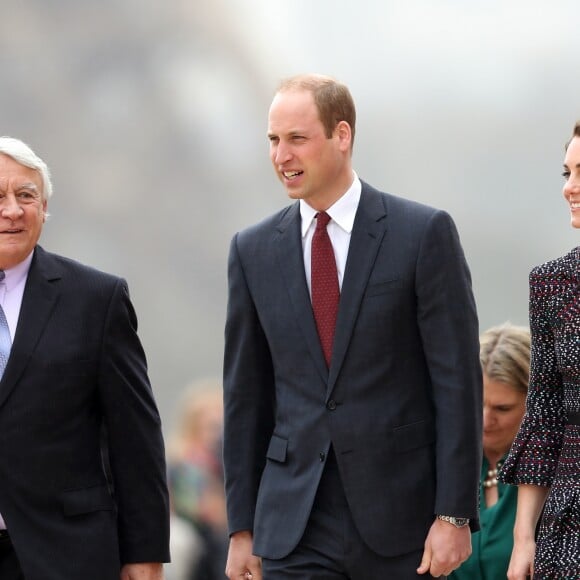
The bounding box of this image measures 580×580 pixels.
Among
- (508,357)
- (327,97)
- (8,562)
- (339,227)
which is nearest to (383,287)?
(339,227)

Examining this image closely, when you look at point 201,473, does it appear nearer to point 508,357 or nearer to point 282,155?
point 508,357

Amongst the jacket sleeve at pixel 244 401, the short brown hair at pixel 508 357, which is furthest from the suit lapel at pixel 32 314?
the short brown hair at pixel 508 357

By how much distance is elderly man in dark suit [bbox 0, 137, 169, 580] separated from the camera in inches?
158

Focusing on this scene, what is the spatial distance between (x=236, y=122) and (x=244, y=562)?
3.23 meters

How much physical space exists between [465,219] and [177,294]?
1.32m

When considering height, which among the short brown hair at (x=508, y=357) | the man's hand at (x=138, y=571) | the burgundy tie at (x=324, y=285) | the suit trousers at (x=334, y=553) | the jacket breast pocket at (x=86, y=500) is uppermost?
the burgundy tie at (x=324, y=285)

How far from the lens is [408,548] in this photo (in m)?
4.06

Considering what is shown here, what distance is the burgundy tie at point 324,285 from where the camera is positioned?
4.18 metres

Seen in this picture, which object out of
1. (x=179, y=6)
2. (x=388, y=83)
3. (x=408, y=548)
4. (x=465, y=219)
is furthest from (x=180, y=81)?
(x=408, y=548)

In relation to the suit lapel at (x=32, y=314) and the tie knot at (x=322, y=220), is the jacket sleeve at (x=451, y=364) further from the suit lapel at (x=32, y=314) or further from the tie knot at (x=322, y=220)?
the suit lapel at (x=32, y=314)

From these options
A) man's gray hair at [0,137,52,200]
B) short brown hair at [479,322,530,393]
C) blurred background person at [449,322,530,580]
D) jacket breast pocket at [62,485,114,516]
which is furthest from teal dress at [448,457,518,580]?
man's gray hair at [0,137,52,200]

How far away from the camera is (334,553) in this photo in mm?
4082

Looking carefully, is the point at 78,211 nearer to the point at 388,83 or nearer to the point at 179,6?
the point at 179,6

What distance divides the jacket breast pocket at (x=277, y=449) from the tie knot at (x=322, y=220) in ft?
Result: 1.93
